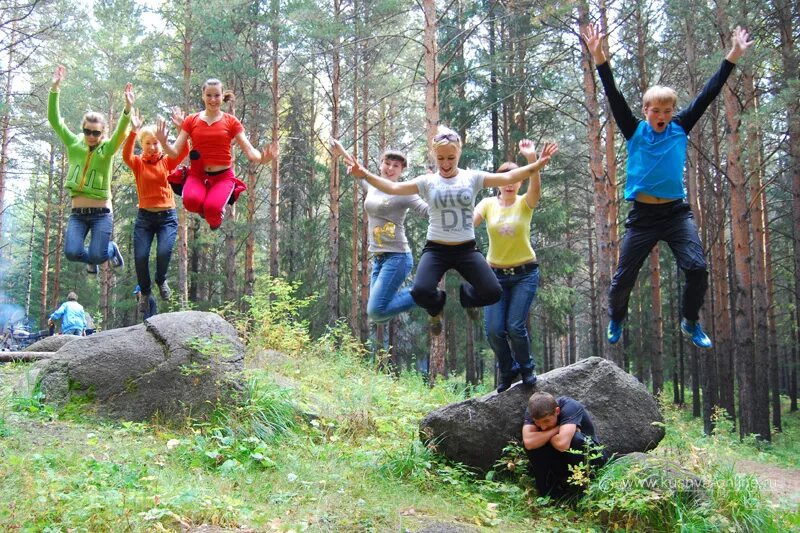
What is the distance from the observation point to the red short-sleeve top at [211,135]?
6555 millimetres

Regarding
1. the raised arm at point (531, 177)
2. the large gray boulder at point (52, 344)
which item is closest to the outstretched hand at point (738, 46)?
the raised arm at point (531, 177)

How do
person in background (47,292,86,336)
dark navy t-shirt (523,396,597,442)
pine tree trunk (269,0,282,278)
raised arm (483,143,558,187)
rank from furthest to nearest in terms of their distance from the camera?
pine tree trunk (269,0,282,278) → person in background (47,292,86,336) → dark navy t-shirt (523,396,597,442) → raised arm (483,143,558,187)

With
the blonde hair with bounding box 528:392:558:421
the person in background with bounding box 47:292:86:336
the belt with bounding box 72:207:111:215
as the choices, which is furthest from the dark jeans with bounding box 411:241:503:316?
the person in background with bounding box 47:292:86:336

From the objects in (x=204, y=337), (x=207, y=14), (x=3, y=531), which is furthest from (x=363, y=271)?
(x=3, y=531)

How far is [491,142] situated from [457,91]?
2102mm

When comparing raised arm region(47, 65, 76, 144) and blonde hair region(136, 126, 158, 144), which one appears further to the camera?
blonde hair region(136, 126, 158, 144)

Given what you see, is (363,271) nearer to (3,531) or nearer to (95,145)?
(95,145)

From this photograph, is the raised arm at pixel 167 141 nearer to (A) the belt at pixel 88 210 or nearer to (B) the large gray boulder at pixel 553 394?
(A) the belt at pixel 88 210

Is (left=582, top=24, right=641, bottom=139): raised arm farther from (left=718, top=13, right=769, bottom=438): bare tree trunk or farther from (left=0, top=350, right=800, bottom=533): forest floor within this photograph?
(left=718, top=13, right=769, bottom=438): bare tree trunk

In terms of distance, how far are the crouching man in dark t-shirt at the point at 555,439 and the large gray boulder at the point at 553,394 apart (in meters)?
0.39

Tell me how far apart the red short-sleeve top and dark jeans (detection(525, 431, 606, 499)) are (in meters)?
4.50

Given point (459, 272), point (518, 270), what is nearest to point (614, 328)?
point (518, 270)

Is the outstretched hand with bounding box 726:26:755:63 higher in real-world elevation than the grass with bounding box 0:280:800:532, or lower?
higher

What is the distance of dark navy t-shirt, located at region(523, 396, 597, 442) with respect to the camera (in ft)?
19.9
